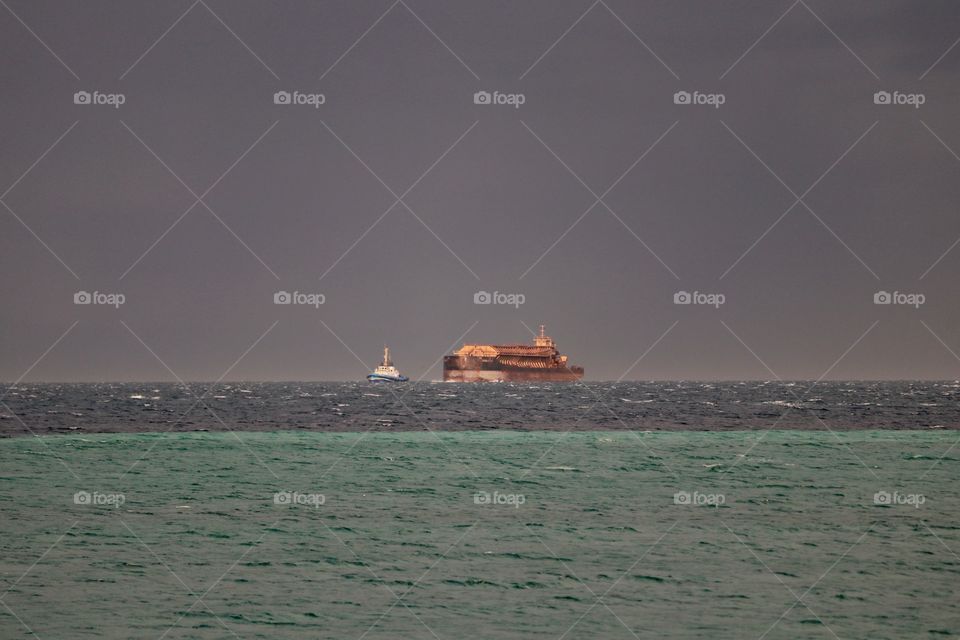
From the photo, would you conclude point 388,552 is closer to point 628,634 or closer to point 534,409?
point 628,634

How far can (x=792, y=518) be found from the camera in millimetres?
25156

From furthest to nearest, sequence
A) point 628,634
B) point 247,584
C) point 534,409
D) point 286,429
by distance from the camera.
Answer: point 534,409
point 286,429
point 247,584
point 628,634

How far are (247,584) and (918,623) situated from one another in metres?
11.6

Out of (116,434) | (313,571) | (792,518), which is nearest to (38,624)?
(313,571)

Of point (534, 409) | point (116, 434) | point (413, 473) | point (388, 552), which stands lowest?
point (388, 552)
